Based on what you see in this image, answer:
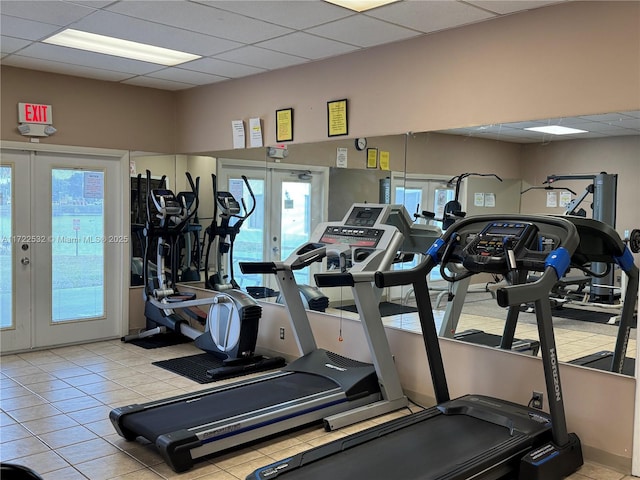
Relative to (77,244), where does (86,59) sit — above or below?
above

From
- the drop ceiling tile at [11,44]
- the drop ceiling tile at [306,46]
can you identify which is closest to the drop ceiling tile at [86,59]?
the drop ceiling tile at [11,44]

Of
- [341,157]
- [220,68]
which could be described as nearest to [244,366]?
[341,157]

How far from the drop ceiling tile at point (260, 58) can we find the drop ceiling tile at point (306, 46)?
117mm

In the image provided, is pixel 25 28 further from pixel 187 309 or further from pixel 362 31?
pixel 187 309

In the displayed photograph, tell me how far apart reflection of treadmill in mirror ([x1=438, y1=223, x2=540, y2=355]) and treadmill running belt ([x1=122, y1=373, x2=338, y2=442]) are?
99 centimetres

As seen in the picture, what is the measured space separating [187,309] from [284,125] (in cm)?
225

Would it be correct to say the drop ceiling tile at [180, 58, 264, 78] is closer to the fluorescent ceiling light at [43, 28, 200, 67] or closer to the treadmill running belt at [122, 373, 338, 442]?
the fluorescent ceiling light at [43, 28, 200, 67]

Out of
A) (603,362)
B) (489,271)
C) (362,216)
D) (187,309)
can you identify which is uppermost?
(362,216)

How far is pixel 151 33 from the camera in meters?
4.55

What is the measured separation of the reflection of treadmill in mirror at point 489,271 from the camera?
3.39 metres

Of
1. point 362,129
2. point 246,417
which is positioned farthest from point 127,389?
point 362,129

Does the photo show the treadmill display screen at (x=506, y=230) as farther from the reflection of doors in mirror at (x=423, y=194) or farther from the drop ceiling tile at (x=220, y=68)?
the drop ceiling tile at (x=220, y=68)

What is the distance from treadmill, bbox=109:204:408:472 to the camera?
3.58 meters

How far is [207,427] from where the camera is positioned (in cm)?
355
